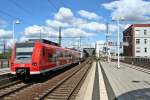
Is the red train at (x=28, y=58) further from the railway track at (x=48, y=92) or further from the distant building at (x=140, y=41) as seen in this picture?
the distant building at (x=140, y=41)

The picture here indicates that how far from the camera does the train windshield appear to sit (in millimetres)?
21562

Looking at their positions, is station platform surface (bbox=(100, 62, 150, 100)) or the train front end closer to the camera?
station platform surface (bbox=(100, 62, 150, 100))

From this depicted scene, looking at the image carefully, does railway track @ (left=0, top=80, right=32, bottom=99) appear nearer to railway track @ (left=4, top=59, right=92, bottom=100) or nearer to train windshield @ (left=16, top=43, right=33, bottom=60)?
railway track @ (left=4, top=59, right=92, bottom=100)

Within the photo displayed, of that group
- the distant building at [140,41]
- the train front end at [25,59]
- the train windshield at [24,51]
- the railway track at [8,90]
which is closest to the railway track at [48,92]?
the railway track at [8,90]

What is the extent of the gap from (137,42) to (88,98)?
90.5 metres

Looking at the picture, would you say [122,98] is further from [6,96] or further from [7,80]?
[7,80]

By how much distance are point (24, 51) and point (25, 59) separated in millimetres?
657

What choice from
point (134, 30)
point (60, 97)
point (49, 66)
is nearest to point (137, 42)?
point (134, 30)

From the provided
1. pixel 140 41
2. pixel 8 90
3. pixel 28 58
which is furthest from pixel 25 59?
pixel 140 41

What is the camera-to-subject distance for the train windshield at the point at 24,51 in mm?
21562

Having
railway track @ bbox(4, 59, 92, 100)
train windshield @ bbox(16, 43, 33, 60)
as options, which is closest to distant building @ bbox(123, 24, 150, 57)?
train windshield @ bbox(16, 43, 33, 60)

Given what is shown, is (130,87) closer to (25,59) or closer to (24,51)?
(25,59)

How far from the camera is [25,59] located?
841 inches

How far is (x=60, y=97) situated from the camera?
14852 mm
